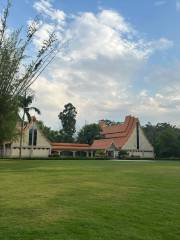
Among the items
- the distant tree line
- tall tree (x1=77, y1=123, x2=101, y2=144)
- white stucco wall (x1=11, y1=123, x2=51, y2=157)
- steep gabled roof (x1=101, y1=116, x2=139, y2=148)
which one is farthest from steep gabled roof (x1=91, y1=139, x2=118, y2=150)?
white stucco wall (x1=11, y1=123, x2=51, y2=157)

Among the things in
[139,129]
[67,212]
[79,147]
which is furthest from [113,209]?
[139,129]

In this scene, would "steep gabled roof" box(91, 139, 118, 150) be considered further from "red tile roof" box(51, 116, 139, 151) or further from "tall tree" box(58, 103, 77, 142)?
"tall tree" box(58, 103, 77, 142)

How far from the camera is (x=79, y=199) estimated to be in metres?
13.7

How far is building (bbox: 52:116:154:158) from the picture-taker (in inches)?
3501

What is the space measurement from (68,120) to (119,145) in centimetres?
1999

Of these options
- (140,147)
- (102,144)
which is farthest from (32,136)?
(140,147)

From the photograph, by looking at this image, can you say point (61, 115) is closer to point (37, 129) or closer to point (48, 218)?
point (37, 129)

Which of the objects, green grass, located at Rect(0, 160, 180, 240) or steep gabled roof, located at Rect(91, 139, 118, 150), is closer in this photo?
green grass, located at Rect(0, 160, 180, 240)

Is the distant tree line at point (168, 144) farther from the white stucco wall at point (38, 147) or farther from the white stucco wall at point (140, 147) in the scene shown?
the white stucco wall at point (38, 147)

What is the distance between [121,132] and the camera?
99.9m

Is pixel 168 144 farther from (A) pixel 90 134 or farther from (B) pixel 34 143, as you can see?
(B) pixel 34 143

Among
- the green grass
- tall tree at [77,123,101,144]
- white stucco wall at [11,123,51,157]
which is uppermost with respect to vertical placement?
tall tree at [77,123,101,144]

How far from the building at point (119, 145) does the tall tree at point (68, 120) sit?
9.09m

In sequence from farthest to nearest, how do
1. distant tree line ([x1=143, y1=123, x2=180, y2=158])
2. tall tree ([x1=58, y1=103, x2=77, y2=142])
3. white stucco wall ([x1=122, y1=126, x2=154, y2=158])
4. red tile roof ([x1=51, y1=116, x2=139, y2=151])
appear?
tall tree ([x1=58, y1=103, x2=77, y2=142]) < white stucco wall ([x1=122, y1=126, x2=154, y2=158]) < red tile roof ([x1=51, y1=116, x2=139, y2=151]) < distant tree line ([x1=143, y1=123, x2=180, y2=158])
